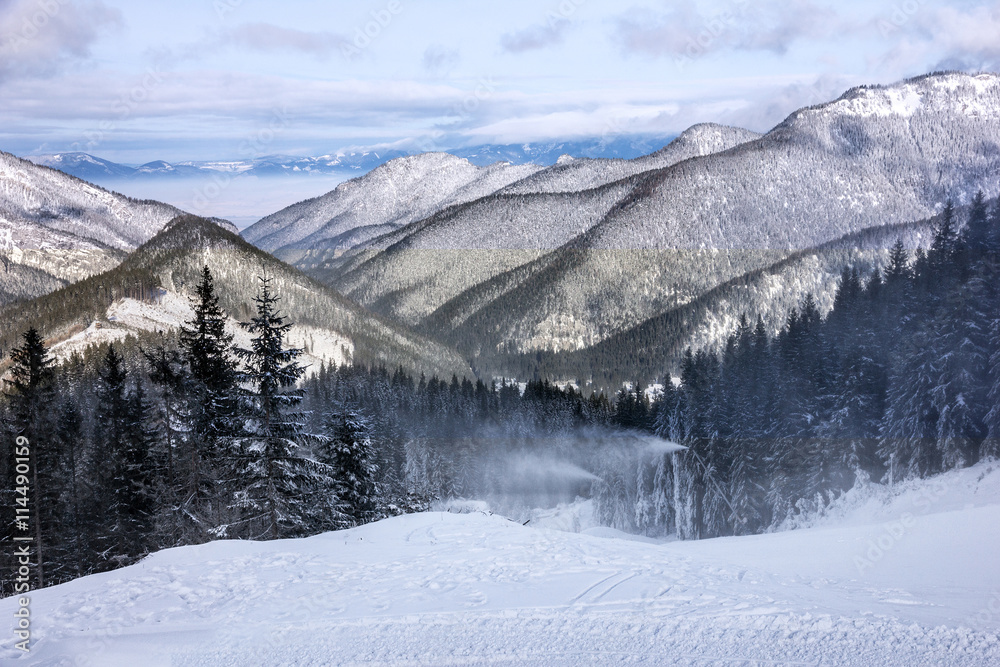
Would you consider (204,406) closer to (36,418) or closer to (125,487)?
(36,418)

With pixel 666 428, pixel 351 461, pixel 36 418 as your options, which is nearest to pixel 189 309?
pixel 666 428

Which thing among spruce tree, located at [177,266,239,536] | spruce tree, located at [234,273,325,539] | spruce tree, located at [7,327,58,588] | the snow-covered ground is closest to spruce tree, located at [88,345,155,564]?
spruce tree, located at [7,327,58,588]

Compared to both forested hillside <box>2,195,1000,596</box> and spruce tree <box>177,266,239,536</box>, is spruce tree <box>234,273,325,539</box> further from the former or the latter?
spruce tree <box>177,266,239,536</box>

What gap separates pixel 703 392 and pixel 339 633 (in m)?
40.5

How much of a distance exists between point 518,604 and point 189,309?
13357 cm

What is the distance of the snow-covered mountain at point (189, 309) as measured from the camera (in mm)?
107875

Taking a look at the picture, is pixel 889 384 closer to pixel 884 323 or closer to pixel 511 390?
pixel 884 323

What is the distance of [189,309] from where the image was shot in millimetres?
130500

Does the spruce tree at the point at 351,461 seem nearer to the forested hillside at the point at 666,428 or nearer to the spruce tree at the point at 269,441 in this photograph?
the forested hillside at the point at 666,428

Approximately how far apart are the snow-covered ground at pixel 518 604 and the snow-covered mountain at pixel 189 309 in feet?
299

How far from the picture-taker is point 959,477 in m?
25.9

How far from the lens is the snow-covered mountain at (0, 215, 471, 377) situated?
10788cm

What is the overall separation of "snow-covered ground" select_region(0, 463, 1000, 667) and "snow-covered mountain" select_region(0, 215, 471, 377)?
91.2m

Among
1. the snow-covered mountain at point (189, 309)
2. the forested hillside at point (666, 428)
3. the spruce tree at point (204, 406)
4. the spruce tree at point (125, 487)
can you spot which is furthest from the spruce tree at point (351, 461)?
the snow-covered mountain at point (189, 309)
